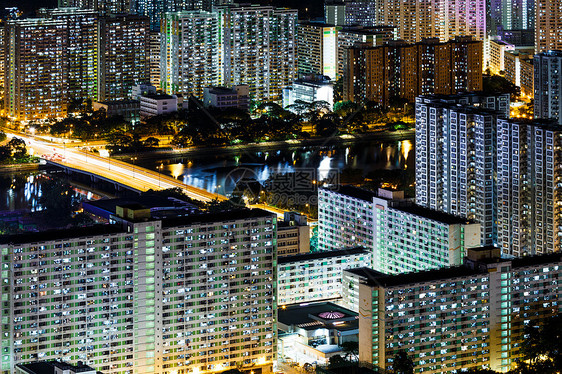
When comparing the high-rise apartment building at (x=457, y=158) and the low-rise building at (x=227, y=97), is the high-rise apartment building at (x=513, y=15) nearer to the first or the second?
the low-rise building at (x=227, y=97)

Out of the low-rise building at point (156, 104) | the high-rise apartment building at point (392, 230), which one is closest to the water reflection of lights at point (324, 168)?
the low-rise building at point (156, 104)

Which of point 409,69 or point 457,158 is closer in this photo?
point 457,158

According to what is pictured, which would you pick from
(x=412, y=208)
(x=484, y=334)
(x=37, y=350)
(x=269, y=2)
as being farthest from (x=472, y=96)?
(x=269, y=2)

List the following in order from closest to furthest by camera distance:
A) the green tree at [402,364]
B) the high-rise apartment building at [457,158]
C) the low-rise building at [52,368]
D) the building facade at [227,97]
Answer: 1. the low-rise building at [52,368]
2. the green tree at [402,364]
3. the high-rise apartment building at [457,158]
4. the building facade at [227,97]

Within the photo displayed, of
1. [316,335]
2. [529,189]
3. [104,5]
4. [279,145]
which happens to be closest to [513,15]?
[104,5]

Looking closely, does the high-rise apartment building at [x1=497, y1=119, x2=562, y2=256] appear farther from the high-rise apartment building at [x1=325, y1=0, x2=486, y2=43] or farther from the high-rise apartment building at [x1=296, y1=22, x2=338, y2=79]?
Result: the high-rise apartment building at [x1=325, y1=0, x2=486, y2=43]

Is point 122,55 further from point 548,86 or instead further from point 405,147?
point 548,86

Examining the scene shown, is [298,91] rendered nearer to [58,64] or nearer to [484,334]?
[58,64]
